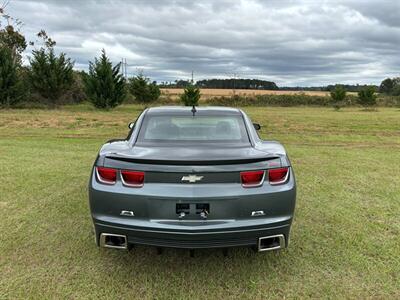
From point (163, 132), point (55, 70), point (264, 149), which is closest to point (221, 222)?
point (264, 149)

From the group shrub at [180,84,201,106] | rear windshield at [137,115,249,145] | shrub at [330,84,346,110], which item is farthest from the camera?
shrub at [330,84,346,110]

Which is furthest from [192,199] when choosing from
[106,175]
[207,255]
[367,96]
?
[367,96]

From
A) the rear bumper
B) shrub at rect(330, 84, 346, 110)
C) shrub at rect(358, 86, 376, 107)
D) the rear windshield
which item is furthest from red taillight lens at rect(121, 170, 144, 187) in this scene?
shrub at rect(358, 86, 376, 107)

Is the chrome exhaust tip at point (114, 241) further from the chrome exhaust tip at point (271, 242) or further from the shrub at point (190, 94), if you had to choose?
the shrub at point (190, 94)

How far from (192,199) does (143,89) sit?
109ft

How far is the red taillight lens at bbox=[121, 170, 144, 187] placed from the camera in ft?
8.81

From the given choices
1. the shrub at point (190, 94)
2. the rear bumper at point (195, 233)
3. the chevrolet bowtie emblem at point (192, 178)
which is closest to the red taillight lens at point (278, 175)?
the rear bumper at point (195, 233)

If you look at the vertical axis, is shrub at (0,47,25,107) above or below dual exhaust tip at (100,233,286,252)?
above

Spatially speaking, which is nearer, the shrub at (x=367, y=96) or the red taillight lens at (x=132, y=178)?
the red taillight lens at (x=132, y=178)

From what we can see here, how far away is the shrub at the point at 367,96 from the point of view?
133ft

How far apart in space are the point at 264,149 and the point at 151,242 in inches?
50.0

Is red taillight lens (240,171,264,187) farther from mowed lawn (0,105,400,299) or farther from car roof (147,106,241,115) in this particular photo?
car roof (147,106,241,115)

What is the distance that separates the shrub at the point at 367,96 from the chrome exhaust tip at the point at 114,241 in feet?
143

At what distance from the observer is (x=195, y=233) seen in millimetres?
2586
